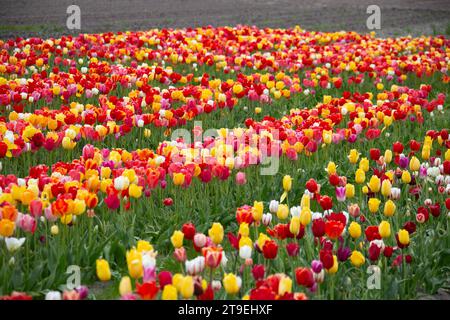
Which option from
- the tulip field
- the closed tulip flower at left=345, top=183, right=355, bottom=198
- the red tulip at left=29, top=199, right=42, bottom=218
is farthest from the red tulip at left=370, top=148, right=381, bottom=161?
the red tulip at left=29, top=199, right=42, bottom=218

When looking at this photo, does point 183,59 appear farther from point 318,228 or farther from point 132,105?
point 318,228

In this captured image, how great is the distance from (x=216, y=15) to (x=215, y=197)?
1834 centimetres

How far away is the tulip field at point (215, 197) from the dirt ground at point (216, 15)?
29.4 feet

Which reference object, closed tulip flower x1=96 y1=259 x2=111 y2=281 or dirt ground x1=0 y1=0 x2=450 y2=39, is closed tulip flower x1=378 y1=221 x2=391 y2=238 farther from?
dirt ground x1=0 y1=0 x2=450 y2=39

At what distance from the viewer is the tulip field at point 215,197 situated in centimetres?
313

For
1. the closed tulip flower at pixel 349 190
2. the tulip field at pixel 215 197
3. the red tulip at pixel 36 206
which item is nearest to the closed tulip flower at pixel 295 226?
the tulip field at pixel 215 197

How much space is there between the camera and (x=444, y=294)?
3.45 meters

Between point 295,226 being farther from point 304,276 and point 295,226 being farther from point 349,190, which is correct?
point 349,190

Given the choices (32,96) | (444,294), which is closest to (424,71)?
(32,96)

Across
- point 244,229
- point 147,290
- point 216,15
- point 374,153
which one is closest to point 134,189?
point 244,229

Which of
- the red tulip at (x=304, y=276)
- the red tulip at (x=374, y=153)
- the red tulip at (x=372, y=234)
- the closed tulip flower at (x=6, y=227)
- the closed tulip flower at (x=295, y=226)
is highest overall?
the red tulip at (x=374, y=153)

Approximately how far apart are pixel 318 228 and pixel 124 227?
130cm

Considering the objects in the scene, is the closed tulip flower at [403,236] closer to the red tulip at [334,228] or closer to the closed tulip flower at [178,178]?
the red tulip at [334,228]

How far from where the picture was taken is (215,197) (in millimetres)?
4539
